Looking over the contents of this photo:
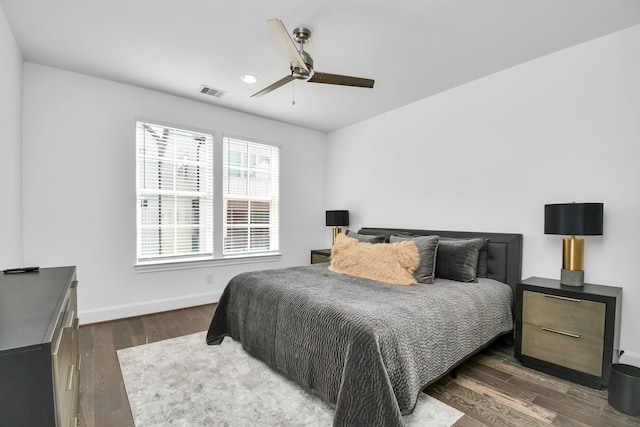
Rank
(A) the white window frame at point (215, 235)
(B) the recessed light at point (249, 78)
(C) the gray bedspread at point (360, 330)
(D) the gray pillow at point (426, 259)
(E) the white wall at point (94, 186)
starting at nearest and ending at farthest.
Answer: (C) the gray bedspread at point (360, 330), (D) the gray pillow at point (426, 259), (E) the white wall at point (94, 186), (B) the recessed light at point (249, 78), (A) the white window frame at point (215, 235)

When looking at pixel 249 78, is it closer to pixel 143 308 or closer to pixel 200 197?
pixel 200 197

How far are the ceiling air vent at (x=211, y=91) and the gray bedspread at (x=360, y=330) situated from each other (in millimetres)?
2290

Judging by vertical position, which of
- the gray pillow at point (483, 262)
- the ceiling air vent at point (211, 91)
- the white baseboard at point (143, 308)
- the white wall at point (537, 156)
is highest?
the ceiling air vent at point (211, 91)

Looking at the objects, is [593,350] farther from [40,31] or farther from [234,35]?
[40,31]

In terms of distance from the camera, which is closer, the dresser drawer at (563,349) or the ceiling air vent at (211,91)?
the dresser drawer at (563,349)

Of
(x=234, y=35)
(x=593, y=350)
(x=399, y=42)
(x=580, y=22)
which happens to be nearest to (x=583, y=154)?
(x=580, y=22)

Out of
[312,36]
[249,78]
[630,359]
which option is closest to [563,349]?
[630,359]

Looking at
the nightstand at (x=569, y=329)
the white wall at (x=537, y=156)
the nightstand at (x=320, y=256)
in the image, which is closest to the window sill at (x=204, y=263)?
the nightstand at (x=320, y=256)

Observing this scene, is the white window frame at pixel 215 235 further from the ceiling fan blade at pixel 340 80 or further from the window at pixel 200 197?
the ceiling fan blade at pixel 340 80

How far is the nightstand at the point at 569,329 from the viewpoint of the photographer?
214 cm

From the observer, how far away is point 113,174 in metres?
3.49

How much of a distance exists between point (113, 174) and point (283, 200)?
2298mm

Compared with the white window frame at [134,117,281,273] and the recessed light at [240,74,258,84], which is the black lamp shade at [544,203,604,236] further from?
the white window frame at [134,117,281,273]

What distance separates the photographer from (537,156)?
9.49ft
